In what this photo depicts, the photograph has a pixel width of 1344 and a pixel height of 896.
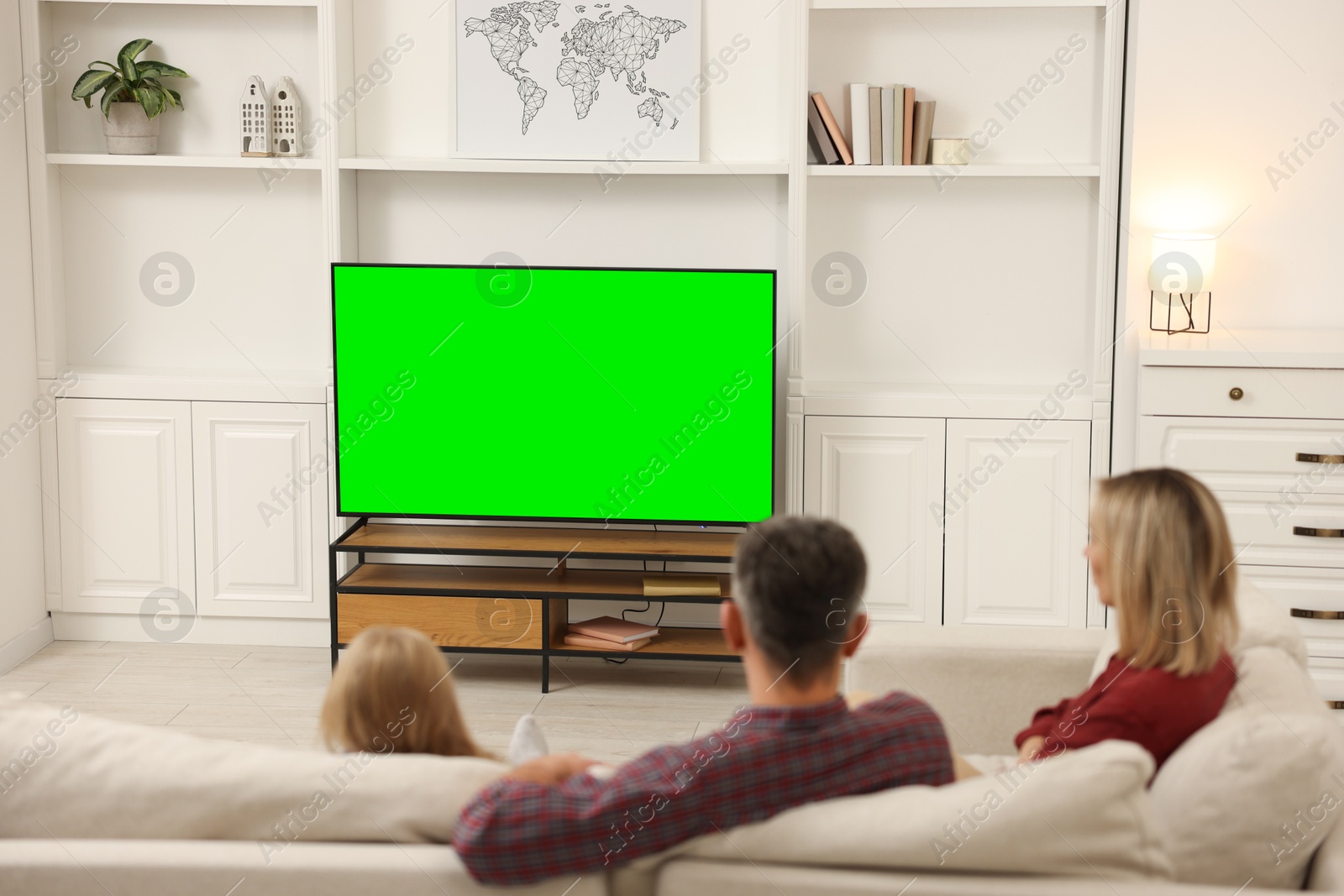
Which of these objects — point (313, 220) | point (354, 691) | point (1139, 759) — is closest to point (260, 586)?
point (313, 220)

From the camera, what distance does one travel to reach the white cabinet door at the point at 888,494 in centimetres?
384

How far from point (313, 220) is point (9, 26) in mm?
1049

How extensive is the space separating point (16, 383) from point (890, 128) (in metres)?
2.83

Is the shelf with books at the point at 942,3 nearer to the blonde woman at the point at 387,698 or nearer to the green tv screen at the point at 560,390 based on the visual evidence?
the green tv screen at the point at 560,390

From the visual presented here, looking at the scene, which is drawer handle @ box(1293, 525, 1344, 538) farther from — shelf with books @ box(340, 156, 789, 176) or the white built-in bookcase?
shelf with books @ box(340, 156, 789, 176)

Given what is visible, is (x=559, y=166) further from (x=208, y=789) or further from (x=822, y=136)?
(x=208, y=789)

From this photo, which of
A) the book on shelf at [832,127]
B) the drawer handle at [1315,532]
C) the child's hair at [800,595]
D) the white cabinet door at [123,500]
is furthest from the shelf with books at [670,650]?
the child's hair at [800,595]

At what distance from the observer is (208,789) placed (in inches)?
55.7

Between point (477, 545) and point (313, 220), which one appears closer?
point (477, 545)

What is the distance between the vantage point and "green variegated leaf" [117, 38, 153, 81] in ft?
12.8

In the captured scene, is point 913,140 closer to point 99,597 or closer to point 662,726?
point 662,726

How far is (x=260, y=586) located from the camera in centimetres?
409

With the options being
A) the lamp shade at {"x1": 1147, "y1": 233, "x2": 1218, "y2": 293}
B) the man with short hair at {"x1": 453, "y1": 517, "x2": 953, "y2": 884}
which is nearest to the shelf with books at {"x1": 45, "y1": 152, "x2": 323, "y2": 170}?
the lamp shade at {"x1": 1147, "y1": 233, "x2": 1218, "y2": 293}

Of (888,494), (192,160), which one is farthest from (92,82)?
(888,494)
